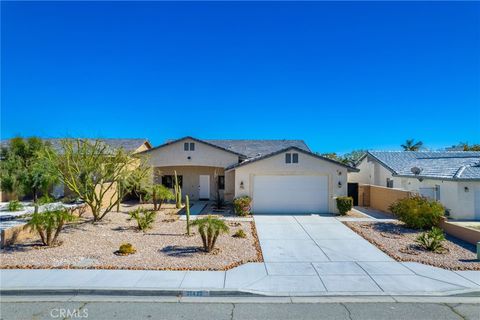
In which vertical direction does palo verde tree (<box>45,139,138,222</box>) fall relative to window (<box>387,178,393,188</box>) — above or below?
above

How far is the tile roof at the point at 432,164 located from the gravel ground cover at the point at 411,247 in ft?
15.4

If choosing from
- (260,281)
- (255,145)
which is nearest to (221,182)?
(255,145)

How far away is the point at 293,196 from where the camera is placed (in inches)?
735

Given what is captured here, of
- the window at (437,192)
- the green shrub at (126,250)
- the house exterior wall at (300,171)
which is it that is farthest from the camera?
the house exterior wall at (300,171)

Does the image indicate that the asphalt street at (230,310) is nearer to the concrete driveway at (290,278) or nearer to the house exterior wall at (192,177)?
the concrete driveway at (290,278)

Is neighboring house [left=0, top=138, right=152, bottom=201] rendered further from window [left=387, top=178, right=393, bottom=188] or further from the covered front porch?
window [left=387, top=178, right=393, bottom=188]

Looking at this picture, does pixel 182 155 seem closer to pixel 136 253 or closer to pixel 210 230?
pixel 136 253

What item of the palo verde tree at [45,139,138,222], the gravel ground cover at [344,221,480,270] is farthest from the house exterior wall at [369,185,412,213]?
the palo verde tree at [45,139,138,222]

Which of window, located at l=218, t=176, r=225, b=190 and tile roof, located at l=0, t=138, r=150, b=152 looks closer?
window, located at l=218, t=176, r=225, b=190

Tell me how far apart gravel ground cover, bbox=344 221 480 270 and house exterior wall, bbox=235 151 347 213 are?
395cm

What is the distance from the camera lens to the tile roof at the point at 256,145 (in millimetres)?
27230

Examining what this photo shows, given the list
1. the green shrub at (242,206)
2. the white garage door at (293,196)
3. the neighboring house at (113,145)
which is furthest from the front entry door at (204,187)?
the green shrub at (242,206)

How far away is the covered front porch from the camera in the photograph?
962 inches

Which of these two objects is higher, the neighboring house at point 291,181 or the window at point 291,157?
the window at point 291,157
